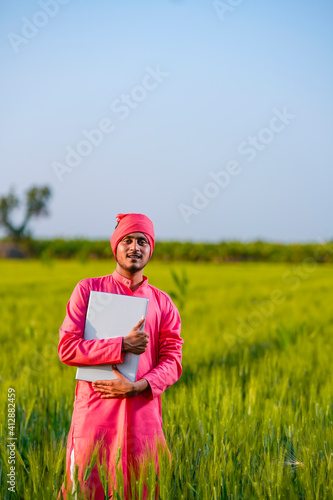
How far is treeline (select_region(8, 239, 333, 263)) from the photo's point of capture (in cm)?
2812

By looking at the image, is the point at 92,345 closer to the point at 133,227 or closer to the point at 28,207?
the point at 133,227

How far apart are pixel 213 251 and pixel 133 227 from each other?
26852 mm

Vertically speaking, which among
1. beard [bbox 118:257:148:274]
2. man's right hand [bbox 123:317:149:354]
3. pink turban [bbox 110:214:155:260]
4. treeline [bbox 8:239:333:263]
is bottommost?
man's right hand [bbox 123:317:149:354]

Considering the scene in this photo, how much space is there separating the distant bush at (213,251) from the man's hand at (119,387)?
2587 centimetres

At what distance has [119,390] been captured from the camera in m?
1.78

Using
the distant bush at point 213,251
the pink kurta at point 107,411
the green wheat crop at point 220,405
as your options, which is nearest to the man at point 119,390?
the pink kurta at point 107,411

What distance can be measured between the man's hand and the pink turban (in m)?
0.48

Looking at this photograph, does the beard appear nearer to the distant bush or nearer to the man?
the man

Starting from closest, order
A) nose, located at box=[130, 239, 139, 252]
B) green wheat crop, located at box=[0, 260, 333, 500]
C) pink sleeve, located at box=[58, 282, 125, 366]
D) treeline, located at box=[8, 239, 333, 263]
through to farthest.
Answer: pink sleeve, located at box=[58, 282, 125, 366] → nose, located at box=[130, 239, 139, 252] → green wheat crop, located at box=[0, 260, 333, 500] → treeline, located at box=[8, 239, 333, 263]

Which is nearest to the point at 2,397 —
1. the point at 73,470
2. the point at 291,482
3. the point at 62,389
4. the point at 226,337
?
the point at 62,389

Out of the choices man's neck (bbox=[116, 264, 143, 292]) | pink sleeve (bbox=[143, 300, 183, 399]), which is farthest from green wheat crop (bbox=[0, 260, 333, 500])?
man's neck (bbox=[116, 264, 143, 292])

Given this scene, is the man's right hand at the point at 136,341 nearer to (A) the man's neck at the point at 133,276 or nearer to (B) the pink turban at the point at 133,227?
(A) the man's neck at the point at 133,276

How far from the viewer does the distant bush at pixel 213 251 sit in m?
28.1

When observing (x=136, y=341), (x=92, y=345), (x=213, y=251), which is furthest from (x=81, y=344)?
(x=213, y=251)
